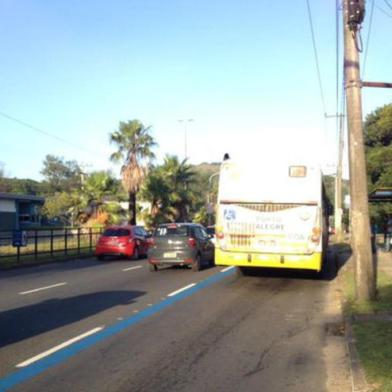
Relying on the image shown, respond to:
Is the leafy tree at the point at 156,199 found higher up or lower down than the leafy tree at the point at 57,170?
lower down

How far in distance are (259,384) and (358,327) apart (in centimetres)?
287

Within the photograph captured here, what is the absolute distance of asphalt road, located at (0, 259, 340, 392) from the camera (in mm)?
6473

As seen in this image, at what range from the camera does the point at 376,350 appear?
7121 mm

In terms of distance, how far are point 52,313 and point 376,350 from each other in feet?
20.1

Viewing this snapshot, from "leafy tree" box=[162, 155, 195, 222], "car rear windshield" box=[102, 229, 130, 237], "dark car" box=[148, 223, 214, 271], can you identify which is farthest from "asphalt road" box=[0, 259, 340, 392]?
"leafy tree" box=[162, 155, 195, 222]

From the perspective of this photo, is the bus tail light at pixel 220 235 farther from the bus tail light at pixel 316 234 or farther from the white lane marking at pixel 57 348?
the white lane marking at pixel 57 348

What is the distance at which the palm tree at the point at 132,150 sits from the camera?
4356cm

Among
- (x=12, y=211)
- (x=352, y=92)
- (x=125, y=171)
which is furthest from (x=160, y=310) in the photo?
(x=12, y=211)

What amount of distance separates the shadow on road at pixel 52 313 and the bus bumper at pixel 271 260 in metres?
2.61

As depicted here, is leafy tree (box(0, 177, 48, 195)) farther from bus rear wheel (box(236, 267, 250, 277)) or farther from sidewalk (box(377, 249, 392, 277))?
bus rear wheel (box(236, 267, 250, 277))

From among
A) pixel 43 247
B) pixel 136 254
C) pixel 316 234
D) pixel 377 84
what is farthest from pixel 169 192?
pixel 377 84

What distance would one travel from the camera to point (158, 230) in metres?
19.4

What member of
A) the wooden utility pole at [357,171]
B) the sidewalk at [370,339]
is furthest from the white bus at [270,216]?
the wooden utility pole at [357,171]

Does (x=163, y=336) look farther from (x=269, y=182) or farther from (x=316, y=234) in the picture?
(x=269, y=182)
